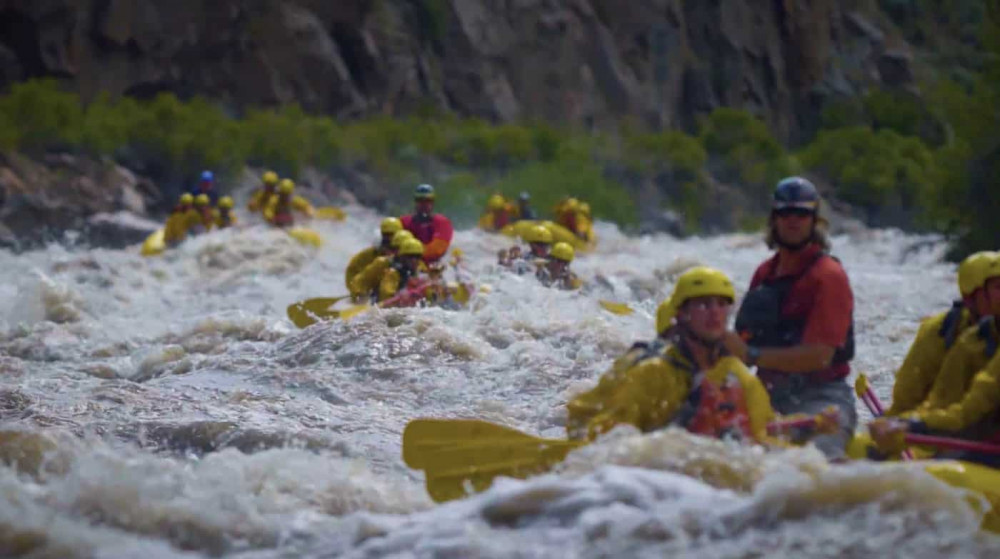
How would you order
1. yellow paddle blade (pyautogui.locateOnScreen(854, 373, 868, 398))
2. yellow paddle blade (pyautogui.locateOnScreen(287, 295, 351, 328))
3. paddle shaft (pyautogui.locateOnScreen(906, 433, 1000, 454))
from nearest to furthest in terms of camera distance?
paddle shaft (pyautogui.locateOnScreen(906, 433, 1000, 454)) < yellow paddle blade (pyautogui.locateOnScreen(854, 373, 868, 398)) < yellow paddle blade (pyautogui.locateOnScreen(287, 295, 351, 328))

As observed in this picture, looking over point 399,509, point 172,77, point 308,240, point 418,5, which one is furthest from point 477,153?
point 399,509

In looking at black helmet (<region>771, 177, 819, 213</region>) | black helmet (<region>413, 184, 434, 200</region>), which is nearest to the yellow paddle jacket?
black helmet (<region>413, 184, 434, 200</region>)

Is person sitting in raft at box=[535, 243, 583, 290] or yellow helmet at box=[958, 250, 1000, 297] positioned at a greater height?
person sitting in raft at box=[535, 243, 583, 290]

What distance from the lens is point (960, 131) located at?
56.3ft

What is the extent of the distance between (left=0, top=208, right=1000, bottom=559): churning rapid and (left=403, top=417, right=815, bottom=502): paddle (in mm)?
132

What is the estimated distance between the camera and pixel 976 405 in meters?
5.04

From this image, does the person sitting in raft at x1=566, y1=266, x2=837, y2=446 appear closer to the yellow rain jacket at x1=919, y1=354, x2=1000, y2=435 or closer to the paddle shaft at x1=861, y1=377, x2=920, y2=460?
the yellow rain jacket at x1=919, y1=354, x2=1000, y2=435

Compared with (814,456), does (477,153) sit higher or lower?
higher

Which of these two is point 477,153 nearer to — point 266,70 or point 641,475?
point 266,70

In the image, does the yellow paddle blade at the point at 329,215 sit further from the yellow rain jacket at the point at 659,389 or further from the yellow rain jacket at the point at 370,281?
the yellow rain jacket at the point at 659,389

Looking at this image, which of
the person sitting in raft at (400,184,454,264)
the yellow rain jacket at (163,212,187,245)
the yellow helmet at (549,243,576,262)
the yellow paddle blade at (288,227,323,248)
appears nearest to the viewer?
the person sitting in raft at (400,184,454,264)

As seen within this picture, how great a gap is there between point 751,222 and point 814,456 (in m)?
34.3

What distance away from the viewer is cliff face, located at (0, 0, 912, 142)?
29.5 metres

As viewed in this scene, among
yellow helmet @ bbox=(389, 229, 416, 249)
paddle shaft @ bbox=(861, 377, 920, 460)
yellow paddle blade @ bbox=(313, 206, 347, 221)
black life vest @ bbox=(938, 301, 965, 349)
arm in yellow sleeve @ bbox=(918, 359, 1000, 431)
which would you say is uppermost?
yellow paddle blade @ bbox=(313, 206, 347, 221)
